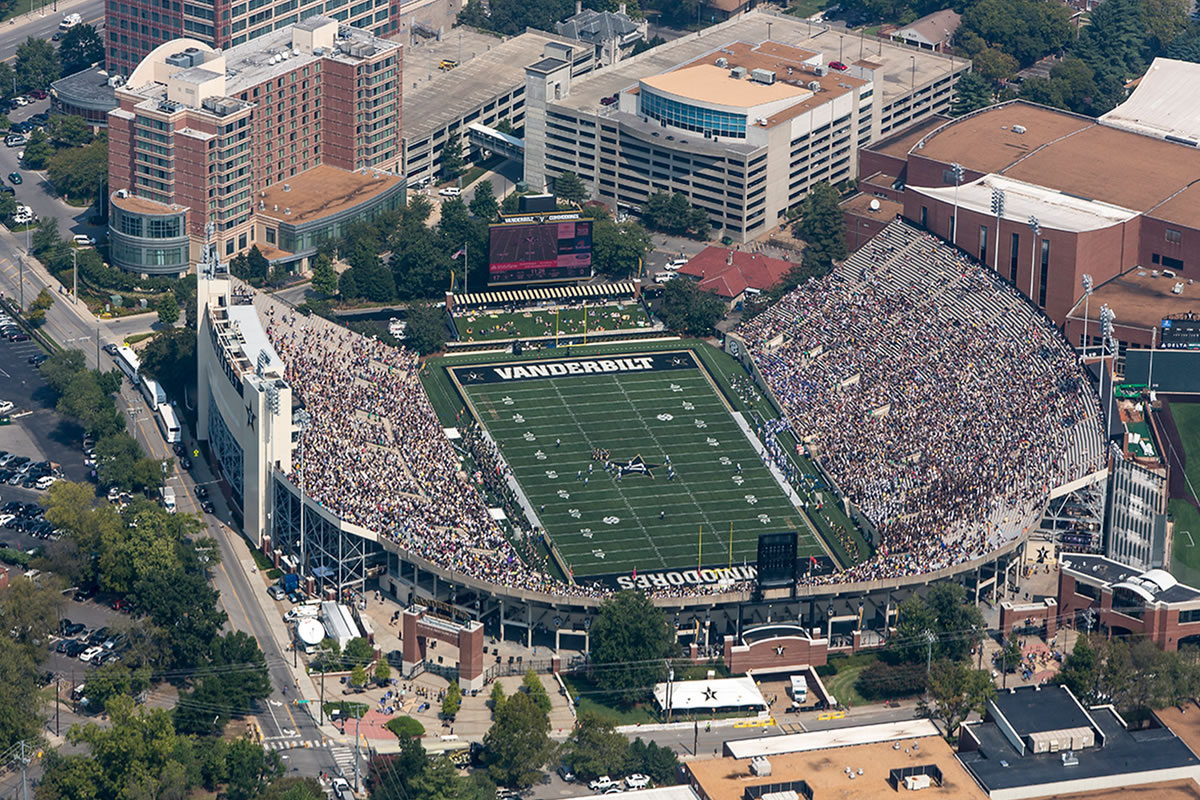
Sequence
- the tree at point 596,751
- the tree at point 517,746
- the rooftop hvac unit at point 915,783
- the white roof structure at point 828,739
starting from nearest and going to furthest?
the rooftop hvac unit at point 915,783 < the white roof structure at point 828,739 < the tree at point 517,746 < the tree at point 596,751

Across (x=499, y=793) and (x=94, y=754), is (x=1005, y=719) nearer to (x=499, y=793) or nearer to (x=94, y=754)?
(x=499, y=793)

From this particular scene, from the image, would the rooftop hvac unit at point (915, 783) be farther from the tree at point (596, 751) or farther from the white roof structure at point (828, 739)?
the tree at point (596, 751)

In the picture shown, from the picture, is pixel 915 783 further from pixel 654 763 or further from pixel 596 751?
pixel 596 751

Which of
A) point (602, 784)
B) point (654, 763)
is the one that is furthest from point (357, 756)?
point (654, 763)

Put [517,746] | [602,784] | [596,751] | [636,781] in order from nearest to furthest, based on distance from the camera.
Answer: [517,746] → [636,781] → [602,784] → [596,751]

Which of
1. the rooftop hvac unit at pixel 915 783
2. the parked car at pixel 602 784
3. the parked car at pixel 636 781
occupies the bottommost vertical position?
the parked car at pixel 602 784

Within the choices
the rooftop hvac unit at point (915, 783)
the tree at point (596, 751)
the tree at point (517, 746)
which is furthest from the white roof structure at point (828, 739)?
the tree at point (517, 746)
